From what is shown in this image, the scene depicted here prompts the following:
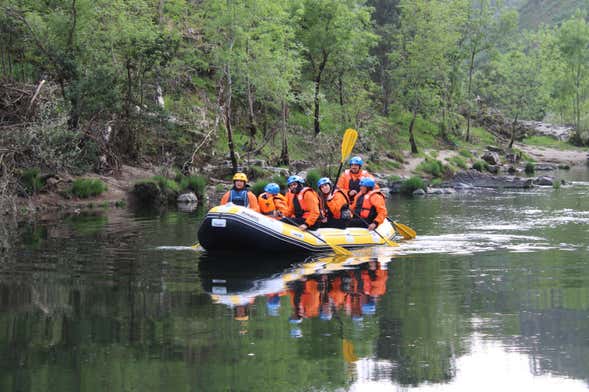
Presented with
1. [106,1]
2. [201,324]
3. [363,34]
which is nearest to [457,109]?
[363,34]

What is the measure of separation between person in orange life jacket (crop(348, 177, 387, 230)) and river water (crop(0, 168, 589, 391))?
27.2 inches

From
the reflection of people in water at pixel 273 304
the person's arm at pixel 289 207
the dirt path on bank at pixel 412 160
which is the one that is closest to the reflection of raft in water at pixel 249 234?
the person's arm at pixel 289 207

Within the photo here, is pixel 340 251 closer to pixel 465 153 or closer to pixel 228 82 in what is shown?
pixel 228 82

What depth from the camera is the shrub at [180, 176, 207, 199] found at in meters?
29.2

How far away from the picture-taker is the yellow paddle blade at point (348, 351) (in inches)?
Answer: 356

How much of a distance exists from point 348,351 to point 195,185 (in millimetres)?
20284

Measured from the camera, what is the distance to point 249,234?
16312mm

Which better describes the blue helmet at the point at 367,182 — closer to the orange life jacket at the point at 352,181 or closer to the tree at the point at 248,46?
the orange life jacket at the point at 352,181

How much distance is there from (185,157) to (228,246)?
15671 millimetres

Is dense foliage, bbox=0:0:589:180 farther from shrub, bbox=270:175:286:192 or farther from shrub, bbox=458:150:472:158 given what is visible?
shrub, bbox=458:150:472:158

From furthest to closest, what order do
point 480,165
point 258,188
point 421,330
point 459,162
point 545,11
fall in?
1. point 545,11
2. point 459,162
3. point 480,165
4. point 258,188
5. point 421,330

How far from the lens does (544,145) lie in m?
61.4

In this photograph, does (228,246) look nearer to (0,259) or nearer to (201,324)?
(0,259)

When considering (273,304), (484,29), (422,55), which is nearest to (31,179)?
(273,304)
